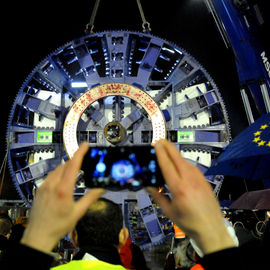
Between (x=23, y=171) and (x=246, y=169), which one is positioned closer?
(x=246, y=169)

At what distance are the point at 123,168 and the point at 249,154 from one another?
3386 millimetres

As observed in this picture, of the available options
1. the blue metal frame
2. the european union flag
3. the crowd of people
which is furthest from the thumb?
the blue metal frame

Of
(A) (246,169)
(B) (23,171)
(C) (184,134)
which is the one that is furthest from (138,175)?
(B) (23,171)

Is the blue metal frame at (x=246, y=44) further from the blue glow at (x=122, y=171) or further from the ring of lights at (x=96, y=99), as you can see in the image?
the blue glow at (x=122, y=171)

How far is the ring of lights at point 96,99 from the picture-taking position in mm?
11094

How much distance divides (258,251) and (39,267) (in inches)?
48.1

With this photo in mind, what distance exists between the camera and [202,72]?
11633 mm

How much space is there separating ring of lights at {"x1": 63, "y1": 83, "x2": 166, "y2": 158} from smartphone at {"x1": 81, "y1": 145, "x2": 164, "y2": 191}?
9097mm

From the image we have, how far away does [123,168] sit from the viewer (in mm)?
1904

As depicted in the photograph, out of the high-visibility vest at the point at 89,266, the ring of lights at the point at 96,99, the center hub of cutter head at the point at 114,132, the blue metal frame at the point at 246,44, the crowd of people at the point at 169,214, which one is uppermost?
the blue metal frame at the point at 246,44

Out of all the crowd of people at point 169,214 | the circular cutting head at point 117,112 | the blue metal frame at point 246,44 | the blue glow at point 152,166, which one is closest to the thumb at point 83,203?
the crowd of people at point 169,214

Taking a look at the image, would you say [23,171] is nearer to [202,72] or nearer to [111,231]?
[202,72]

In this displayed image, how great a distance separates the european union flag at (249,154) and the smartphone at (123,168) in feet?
10.4

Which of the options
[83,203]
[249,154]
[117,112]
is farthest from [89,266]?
[117,112]
